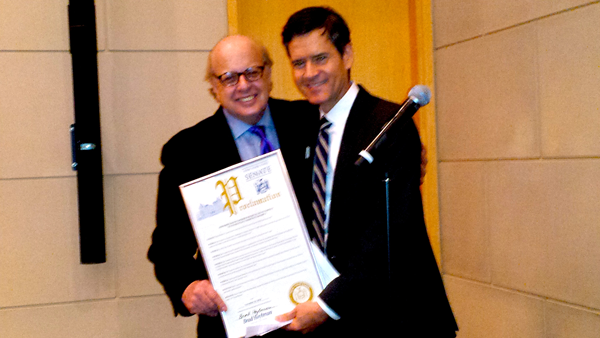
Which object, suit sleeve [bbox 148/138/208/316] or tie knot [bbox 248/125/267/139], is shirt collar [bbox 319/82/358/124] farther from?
suit sleeve [bbox 148/138/208/316]

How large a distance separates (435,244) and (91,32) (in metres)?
1.99

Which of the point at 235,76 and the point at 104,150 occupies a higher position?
the point at 235,76

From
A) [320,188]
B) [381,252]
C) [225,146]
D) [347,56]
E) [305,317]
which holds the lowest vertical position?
[305,317]

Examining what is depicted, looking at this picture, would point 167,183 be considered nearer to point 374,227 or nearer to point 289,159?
point 289,159

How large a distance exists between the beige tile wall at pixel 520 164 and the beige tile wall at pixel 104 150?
1.23 meters

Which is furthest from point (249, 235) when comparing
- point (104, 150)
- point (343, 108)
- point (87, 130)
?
point (104, 150)

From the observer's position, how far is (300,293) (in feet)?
4.53

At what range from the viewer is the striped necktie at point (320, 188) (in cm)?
142

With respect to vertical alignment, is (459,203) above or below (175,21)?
below

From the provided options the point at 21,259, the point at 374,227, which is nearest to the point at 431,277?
the point at 374,227

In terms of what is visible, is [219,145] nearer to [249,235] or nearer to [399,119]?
[249,235]

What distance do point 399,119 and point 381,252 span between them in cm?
34

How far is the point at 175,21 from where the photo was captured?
252 cm

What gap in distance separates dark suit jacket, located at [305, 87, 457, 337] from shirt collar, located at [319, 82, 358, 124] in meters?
0.11
